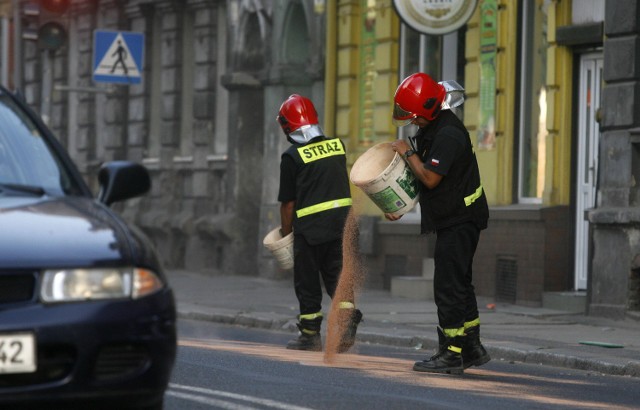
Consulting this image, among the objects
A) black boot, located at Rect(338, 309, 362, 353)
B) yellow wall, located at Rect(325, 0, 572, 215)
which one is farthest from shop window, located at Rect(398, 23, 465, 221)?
black boot, located at Rect(338, 309, 362, 353)

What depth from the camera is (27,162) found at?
7.46m

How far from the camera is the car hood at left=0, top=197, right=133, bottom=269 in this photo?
6445 mm

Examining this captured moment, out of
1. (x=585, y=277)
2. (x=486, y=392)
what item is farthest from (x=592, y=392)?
(x=585, y=277)

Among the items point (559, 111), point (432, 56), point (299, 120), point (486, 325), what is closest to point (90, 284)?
point (299, 120)

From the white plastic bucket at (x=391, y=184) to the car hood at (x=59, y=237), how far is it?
4550 millimetres

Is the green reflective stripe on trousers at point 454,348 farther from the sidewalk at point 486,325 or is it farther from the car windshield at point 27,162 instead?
the car windshield at point 27,162

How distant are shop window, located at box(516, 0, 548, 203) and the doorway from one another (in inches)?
32.5

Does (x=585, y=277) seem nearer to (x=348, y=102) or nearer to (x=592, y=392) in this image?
(x=348, y=102)

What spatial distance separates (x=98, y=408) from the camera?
6.57 meters

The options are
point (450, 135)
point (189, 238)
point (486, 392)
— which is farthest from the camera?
point (189, 238)

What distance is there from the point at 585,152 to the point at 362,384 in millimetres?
9329

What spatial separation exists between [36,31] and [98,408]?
1860 cm

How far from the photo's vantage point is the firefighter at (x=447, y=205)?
37.4 ft

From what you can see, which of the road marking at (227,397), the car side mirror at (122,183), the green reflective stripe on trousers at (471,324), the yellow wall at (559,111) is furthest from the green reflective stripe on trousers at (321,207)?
the yellow wall at (559,111)
